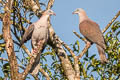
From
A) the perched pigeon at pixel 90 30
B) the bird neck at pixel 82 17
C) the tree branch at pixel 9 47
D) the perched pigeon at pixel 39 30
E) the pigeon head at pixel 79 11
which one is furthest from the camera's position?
the pigeon head at pixel 79 11

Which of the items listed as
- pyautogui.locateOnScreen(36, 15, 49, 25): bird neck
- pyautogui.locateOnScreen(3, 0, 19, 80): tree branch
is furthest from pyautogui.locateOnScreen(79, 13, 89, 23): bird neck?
pyautogui.locateOnScreen(3, 0, 19, 80): tree branch

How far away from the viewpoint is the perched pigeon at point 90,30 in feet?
21.2

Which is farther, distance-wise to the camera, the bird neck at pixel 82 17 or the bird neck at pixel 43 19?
the bird neck at pixel 82 17

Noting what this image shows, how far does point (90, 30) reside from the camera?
7246 mm

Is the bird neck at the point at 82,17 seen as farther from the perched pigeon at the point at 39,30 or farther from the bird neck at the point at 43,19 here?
the bird neck at the point at 43,19

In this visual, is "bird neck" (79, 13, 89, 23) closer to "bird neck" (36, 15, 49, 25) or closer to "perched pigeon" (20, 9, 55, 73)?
"perched pigeon" (20, 9, 55, 73)

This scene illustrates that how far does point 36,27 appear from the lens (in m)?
5.96

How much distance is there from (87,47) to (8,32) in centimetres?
159

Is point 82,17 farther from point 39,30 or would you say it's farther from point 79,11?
point 39,30

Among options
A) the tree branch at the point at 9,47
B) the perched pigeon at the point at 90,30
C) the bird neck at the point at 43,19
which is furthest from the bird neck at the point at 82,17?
the tree branch at the point at 9,47

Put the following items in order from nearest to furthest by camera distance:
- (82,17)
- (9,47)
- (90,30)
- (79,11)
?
(9,47), (90,30), (82,17), (79,11)

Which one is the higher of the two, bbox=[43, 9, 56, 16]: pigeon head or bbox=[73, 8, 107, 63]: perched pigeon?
bbox=[43, 9, 56, 16]: pigeon head

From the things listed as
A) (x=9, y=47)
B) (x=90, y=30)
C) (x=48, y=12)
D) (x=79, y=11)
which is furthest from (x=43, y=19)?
(x=79, y=11)

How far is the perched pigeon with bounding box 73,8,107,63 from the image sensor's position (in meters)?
6.45
